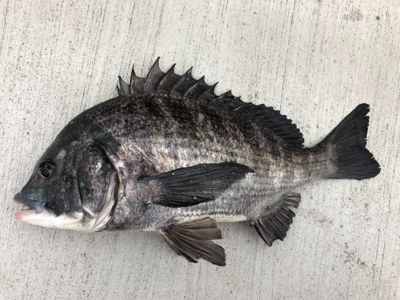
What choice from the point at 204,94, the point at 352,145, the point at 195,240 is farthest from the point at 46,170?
the point at 352,145

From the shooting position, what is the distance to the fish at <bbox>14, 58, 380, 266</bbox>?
5.24ft

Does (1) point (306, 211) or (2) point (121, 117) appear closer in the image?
(2) point (121, 117)

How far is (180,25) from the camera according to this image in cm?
236

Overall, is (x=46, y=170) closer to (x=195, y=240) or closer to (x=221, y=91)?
(x=195, y=240)

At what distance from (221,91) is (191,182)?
0.99 meters

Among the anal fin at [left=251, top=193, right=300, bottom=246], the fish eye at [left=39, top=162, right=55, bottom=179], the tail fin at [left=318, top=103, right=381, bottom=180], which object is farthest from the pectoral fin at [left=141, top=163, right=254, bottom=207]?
the tail fin at [left=318, top=103, right=381, bottom=180]

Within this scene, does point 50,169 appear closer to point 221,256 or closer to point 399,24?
point 221,256

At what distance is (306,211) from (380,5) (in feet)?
6.30

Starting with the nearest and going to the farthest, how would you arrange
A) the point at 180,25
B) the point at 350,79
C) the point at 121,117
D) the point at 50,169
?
the point at 50,169
the point at 121,117
the point at 180,25
the point at 350,79

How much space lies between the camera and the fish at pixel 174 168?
1.60 meters

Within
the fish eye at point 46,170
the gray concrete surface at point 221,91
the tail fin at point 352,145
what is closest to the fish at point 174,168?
the fish eye at point 46,170

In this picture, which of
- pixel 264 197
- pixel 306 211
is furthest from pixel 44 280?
pixel 306 211

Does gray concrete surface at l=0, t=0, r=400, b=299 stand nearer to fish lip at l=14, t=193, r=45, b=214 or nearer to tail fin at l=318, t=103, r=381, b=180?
tail fin at l=318, t=103, r=381, b=180

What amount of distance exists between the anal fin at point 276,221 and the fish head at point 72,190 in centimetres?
108
